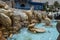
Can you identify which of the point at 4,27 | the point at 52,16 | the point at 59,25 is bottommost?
the point at 52,16

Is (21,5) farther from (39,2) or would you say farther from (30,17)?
(30,17)

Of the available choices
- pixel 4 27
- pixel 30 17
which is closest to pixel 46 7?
pixel 30 17

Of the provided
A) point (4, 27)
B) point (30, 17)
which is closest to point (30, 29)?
point (4, 27)

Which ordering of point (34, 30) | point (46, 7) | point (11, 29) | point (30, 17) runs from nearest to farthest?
point (11, 29) < point (34, 30) < point (30, 17) < point (46, 7)

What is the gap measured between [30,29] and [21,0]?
14.0m

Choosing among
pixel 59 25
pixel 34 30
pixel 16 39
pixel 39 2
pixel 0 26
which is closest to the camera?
pixel 59 25

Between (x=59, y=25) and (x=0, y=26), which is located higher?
(x=59, y=25)

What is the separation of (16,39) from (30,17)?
6059mm

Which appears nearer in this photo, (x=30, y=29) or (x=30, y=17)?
(x=30, y=29)

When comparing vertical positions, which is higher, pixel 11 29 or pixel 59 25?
pixel 59 25

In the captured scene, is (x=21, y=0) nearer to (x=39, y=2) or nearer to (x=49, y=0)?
(x=39, y=2)

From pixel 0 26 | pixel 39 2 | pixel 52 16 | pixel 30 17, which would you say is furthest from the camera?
pixel 39 2

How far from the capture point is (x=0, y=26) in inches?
273

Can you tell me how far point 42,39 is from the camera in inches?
253
